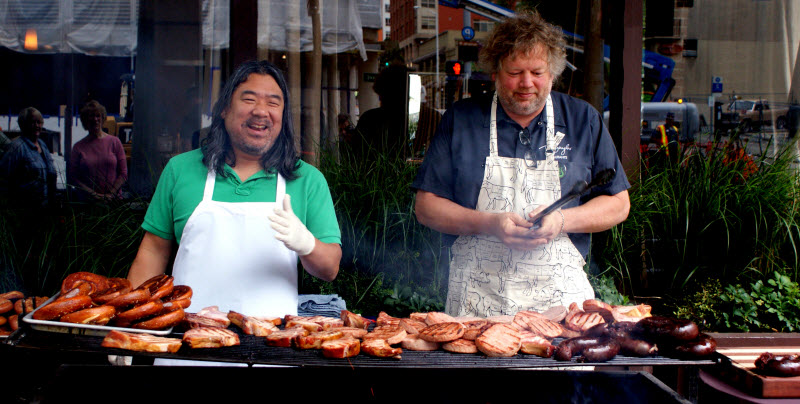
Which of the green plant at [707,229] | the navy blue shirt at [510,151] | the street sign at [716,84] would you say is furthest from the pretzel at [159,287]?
the street sign at [716,84]

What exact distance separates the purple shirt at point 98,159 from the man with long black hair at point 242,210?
3477 mm

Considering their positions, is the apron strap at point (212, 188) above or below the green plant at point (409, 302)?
above

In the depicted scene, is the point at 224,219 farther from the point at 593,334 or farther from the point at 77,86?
the point at 77,86

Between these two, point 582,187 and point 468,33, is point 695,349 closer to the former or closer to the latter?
point 582,187

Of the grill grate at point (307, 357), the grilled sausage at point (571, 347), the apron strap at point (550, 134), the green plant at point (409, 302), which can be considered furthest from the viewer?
the green plant at point (409, 302)

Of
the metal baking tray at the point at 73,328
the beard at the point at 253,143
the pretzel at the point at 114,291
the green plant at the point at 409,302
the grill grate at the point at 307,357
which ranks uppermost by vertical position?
the beard at the point at 253,143

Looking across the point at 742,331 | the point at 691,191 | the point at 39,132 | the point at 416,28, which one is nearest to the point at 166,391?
the point at 742,331

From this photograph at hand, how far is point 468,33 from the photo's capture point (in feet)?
27.2

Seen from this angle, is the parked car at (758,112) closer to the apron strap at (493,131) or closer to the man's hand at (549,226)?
the apron strap at (493,131)

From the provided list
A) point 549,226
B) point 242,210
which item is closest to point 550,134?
point 549,226

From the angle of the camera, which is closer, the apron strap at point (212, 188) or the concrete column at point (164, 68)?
the apron strap at point (212, 188)

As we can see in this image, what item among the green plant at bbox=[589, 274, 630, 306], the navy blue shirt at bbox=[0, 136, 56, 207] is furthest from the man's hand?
the navy blue shirt at bbox=[0, 136, 56, 207]

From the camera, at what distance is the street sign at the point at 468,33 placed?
27.1ft

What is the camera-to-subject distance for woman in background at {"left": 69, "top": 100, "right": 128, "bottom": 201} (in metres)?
5.45
